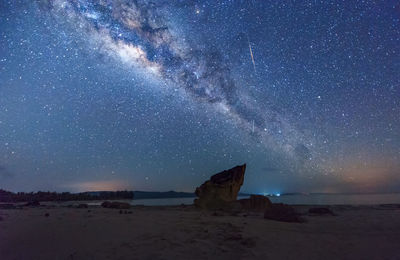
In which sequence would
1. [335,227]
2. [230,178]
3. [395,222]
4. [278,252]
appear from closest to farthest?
[278,252]
[335,227]
[395,222]
[230,178]

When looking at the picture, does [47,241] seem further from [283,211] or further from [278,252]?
[283,211]

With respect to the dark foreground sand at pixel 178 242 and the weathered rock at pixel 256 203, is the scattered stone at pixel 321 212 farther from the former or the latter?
the dark foreground sand at pixel 178 242

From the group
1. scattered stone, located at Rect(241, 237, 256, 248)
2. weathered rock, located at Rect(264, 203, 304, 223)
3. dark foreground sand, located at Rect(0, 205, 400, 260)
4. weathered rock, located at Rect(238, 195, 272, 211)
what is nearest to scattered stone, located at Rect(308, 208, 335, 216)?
weathered rock, located at Rect(238, 195, 272, 211)

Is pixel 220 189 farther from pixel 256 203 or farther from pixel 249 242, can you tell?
pixel 249 242

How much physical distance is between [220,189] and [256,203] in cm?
321

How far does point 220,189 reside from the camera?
20.8 m

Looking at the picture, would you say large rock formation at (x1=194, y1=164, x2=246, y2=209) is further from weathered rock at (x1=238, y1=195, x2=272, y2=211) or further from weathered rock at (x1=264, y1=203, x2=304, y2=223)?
weathered rock at (x1=264, y1=203, x2=304, y2=223)

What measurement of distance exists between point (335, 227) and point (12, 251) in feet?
37.3

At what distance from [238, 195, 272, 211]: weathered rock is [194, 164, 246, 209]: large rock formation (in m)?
1.45

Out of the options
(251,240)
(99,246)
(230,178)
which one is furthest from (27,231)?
(230,178)

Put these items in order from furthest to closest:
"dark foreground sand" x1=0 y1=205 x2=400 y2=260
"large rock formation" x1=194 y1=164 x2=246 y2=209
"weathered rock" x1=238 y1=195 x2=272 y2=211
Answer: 1. "large rock formation" x1=194 y1=164 x2=246 y2=209
2. "weathered rock" x1=238 y1=195 x2=272 y2=211
3. "dark foreground sand" x1=0 y1=205 x2=400 y2=260

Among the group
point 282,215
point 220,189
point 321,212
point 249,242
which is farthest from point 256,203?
point 249,242

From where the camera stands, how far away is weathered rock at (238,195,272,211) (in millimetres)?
19705

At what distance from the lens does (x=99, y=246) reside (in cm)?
650
